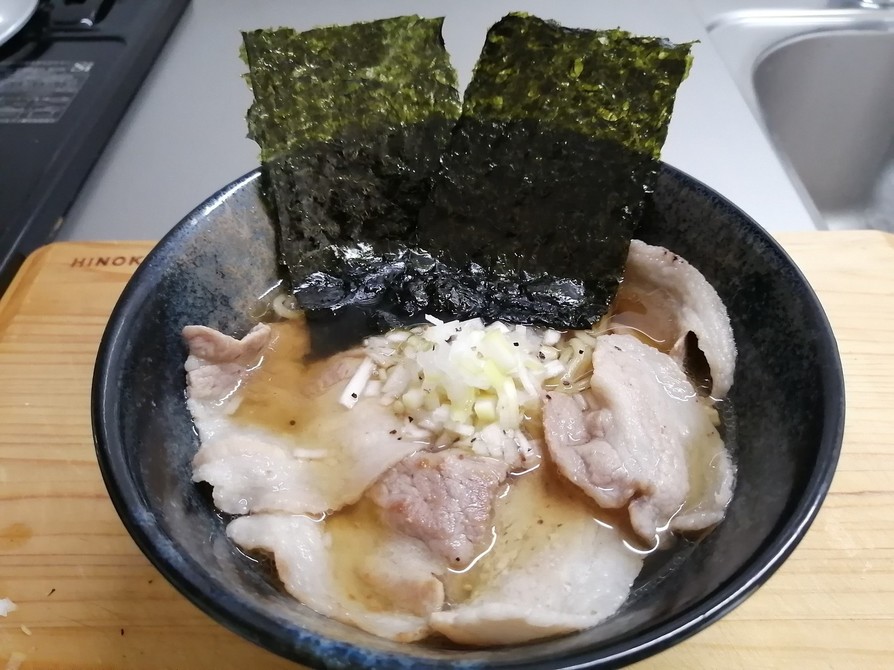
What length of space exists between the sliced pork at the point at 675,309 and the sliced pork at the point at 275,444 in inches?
20.4

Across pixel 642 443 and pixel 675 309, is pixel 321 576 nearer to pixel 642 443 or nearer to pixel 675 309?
pixel 642 443

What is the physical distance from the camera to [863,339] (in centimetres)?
152

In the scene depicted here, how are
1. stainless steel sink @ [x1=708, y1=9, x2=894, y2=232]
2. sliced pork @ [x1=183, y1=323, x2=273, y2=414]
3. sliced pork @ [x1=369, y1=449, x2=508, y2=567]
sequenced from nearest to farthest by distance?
sliced pork @ [x1=369, y1=449, x2=508, y2=567]
sliced pork @ [x1=183, y1=323, x2=273, y2=414]
stainless steel sink @ [x1=708, y1=9, x2=894, y2=232]

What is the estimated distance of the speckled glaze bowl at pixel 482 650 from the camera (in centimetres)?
77

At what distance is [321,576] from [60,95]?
75.5 inches

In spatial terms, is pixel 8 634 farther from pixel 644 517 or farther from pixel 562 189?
pixel 562 189

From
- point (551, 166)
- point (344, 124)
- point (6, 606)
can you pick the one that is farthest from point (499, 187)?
point (6, 606)

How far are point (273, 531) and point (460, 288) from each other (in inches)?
25.6

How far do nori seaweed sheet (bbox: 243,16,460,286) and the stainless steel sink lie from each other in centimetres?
157

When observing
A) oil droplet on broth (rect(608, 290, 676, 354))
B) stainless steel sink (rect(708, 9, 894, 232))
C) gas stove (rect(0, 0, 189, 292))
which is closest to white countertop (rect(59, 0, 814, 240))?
gas stove (rect(0, 0, 189, 292))

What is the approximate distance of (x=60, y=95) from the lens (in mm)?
2211

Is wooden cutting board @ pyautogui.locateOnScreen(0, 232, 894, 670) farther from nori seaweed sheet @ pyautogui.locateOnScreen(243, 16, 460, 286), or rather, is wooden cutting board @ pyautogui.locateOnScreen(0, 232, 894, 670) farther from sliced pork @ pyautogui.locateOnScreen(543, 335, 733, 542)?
nori seaweed sheet @ pyautogui.locateOnScreen(243, 16, 460, 286)

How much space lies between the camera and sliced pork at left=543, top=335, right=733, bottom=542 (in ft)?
3.51

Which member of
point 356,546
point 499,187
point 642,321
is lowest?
point 356,546
